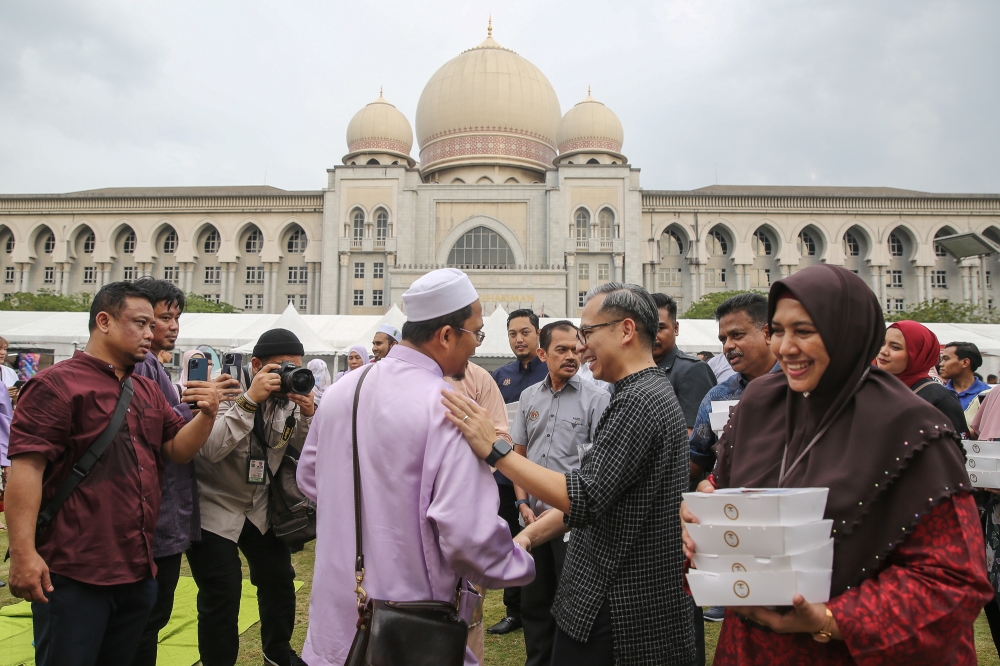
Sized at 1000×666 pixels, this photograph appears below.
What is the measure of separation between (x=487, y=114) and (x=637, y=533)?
125ft

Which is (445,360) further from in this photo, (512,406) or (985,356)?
(985,356)

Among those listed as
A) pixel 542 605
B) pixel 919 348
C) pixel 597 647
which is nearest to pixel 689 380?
pixel 919 348

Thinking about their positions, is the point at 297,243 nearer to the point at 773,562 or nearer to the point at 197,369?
the point at 197,369

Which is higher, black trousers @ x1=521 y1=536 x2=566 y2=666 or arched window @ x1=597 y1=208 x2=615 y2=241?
arched window @ x1=597 y1=208 x2=615 y2=241

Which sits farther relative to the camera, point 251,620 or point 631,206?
point 631,206

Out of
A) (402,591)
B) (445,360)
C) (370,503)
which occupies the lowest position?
(402,591)

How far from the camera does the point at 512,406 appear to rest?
5566 millimetres

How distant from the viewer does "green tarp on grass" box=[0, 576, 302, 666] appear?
12.4ft

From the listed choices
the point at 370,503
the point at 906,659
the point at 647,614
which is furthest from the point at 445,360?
the point at 906,659

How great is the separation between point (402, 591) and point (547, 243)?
3450 cm

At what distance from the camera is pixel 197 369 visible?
9.77ft

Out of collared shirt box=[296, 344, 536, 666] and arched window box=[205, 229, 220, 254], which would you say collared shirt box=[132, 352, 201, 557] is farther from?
arched window box=[205, 229, 220, 254]

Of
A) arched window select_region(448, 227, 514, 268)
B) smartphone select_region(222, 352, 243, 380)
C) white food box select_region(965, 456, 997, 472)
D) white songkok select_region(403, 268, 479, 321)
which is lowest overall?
white food box select_region(965, 456, 997, 472)

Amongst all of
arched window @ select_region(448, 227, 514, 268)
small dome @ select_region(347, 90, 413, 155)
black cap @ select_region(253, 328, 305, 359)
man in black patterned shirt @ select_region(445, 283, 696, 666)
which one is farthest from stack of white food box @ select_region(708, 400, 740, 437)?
small dome @ select_region(347, 90, 413, 155)
